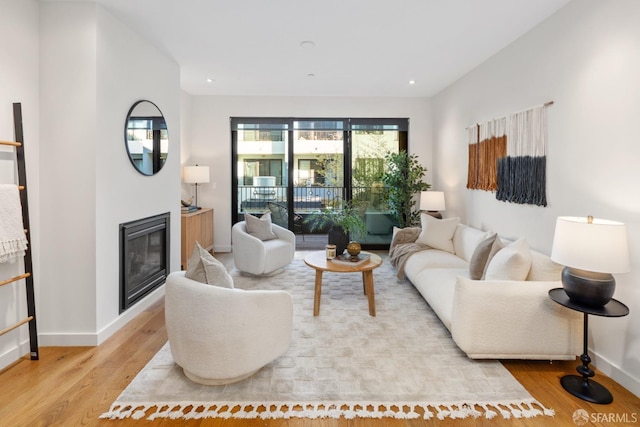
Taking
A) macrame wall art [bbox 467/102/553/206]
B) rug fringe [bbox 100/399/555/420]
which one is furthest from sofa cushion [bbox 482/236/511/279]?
rug fringe [bbox 100/399/555/420]

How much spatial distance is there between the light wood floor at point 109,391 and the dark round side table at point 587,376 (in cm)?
5

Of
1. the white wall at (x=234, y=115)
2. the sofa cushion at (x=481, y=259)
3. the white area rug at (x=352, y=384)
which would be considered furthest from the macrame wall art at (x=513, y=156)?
the white wall at (x=234, y=115)

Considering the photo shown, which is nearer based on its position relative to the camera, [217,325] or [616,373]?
[217,325]

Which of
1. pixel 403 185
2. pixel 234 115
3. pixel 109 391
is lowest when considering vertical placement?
pixel 109 391

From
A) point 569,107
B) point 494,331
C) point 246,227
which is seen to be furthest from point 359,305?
point 569,107

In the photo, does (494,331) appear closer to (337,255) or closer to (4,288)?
(337,255)

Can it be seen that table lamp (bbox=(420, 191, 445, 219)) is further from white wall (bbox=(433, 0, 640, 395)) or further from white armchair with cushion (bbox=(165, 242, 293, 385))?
white armchair with cushion (bbox=(165, 242, 293, 385))

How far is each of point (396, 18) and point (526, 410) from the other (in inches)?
122

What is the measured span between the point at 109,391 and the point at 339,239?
7.93 ft

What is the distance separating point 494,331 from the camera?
2.38 metres

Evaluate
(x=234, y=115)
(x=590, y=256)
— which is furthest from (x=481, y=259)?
(x=234, y=115)

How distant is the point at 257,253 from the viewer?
4.31 metres

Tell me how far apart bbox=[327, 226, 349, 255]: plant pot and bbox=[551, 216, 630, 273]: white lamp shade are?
83.5 inches

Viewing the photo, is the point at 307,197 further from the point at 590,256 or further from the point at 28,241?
the point at 590,256
